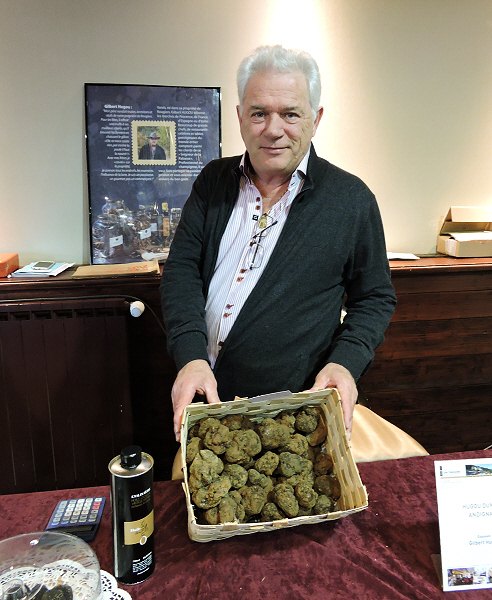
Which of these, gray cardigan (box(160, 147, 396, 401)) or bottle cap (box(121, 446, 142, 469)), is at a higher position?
gray cardigan (box(160, 147, 396, 401))

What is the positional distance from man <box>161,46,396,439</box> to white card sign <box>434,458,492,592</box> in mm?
429

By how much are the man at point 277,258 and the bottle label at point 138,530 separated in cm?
47

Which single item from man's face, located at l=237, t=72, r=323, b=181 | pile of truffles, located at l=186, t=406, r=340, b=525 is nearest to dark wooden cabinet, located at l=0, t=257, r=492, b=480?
man's face, located at l=237, t=72, r=323, b=181

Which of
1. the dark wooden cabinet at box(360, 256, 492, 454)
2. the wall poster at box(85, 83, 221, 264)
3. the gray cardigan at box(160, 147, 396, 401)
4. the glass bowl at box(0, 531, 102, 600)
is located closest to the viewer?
the glass bowl at box(0, 531, 102, 600)

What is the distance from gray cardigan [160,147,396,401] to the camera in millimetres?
1364

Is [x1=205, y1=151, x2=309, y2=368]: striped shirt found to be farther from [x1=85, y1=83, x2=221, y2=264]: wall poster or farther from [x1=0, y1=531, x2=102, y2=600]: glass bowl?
[x1=85, y1=83, x2=221, y2=264]: wall poster

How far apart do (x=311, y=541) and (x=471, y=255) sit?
213 centimetres

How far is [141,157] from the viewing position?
2.30 meters

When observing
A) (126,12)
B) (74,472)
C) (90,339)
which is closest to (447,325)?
(90,339)

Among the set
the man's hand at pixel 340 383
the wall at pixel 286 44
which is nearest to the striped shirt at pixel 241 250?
the man's hand at pixel 340 383

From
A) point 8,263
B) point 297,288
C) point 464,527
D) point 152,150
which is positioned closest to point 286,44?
point 152,150

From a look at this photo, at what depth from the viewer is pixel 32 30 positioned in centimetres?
213

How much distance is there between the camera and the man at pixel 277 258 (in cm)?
128

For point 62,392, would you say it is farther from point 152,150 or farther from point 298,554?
point 298,554
